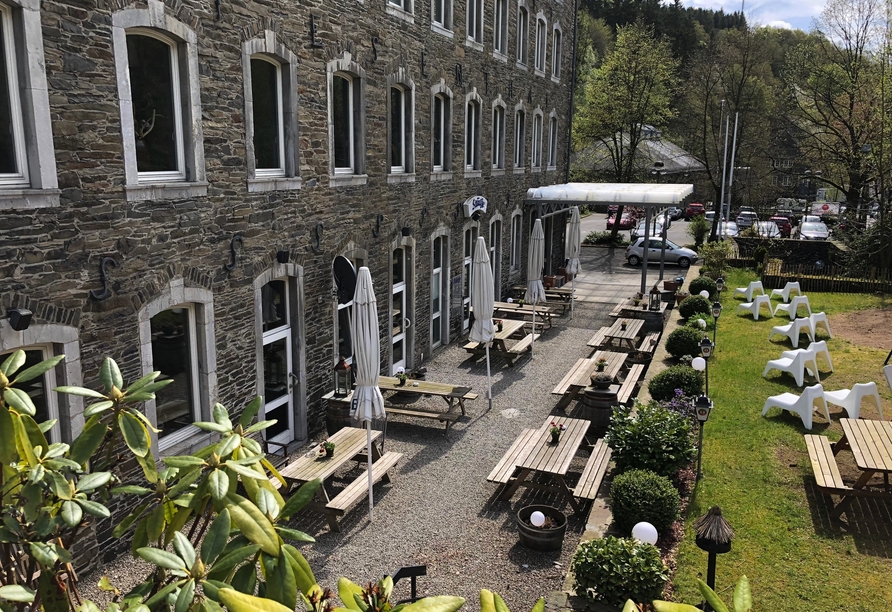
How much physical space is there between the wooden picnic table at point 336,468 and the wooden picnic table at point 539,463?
1.56 metres

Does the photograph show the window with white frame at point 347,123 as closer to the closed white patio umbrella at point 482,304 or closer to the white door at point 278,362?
the white door at point 278,362

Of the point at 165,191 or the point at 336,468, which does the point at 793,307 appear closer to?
the point at 336,468

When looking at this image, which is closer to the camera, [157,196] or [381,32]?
[157,196]

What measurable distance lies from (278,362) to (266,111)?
12.0ft

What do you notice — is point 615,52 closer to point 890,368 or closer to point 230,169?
point 890,368

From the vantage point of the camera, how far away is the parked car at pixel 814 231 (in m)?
36.9

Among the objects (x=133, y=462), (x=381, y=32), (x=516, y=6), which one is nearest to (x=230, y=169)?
(x=133, y=462)

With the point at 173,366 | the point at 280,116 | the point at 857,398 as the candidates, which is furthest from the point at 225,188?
the point at 857,398

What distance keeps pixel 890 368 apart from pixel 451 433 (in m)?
7.75

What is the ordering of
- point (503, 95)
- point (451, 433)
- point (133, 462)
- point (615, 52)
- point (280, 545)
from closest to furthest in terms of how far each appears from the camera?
point (280, 545) → point (133, 462) → point (451, 433) → point (503, 95) → point (615, 52)

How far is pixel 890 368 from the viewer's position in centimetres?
1189

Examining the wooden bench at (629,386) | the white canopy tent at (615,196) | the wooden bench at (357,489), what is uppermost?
the white canopy tent at (615,196)

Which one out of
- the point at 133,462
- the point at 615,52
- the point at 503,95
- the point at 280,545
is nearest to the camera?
the point at 280,545

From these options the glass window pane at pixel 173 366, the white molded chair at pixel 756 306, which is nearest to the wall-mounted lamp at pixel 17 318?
the glass window pane at pixel 173 366
